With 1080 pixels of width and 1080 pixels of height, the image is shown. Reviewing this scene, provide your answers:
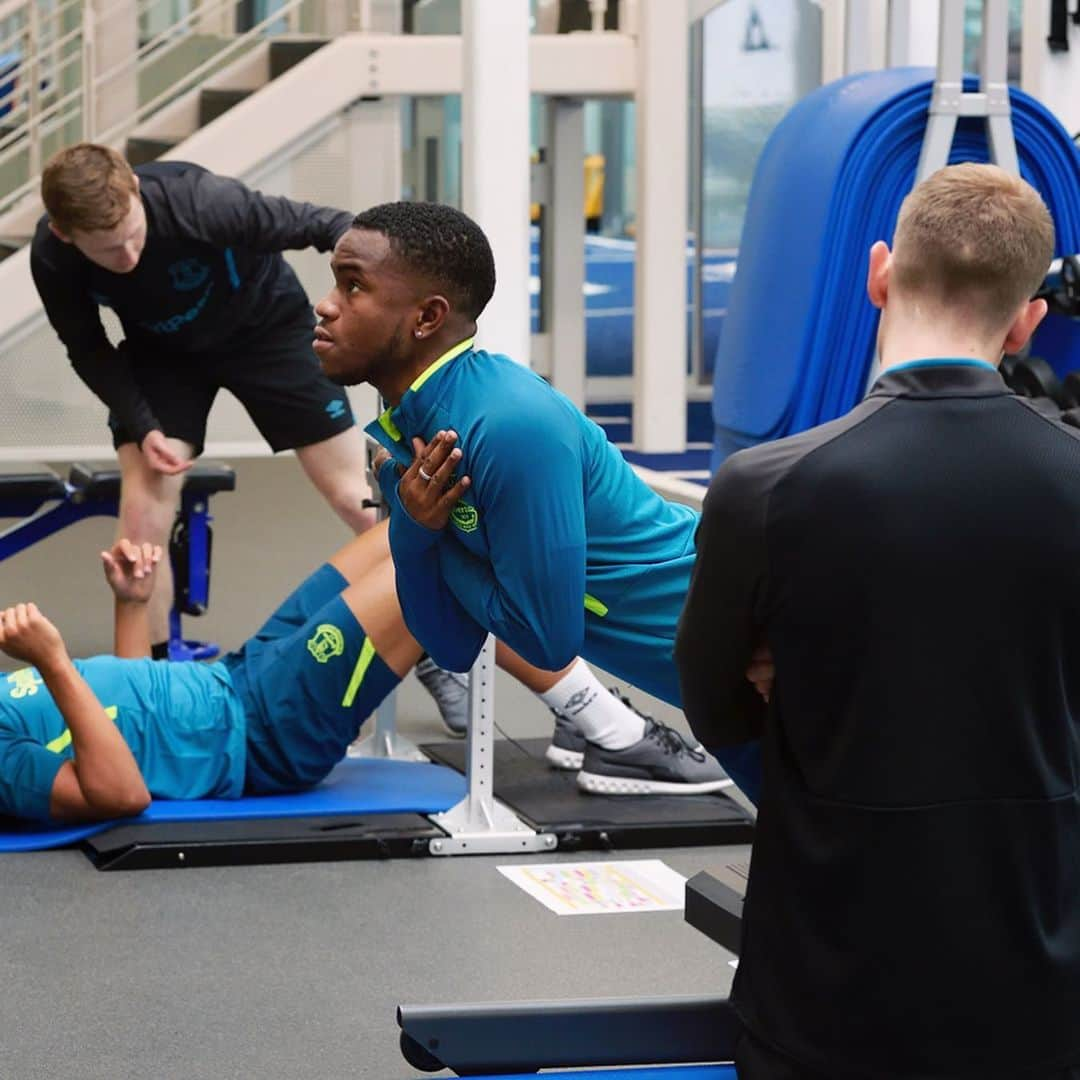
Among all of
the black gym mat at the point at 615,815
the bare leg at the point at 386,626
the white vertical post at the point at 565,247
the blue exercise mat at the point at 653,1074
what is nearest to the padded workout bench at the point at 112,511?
the black gym mat at the point at 615,815

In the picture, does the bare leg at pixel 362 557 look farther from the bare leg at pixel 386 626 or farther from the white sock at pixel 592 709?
the white sock at pixel 592 709

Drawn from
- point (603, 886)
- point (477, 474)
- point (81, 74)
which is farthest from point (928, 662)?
point (81, 74)

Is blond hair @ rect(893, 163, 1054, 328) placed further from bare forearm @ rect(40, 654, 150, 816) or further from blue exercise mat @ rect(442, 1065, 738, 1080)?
bare forearm @ rect(40, 654, 150, 816)

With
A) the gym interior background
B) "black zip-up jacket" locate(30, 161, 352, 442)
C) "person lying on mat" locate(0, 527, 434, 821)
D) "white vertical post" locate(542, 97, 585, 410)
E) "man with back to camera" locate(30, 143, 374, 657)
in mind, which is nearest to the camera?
the gym interior background

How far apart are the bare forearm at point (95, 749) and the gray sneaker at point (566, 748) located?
1.02 meters

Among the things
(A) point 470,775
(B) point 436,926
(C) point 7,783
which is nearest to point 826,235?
(A) point 470,775

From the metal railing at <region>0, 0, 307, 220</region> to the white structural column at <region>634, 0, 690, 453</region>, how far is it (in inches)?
65.5

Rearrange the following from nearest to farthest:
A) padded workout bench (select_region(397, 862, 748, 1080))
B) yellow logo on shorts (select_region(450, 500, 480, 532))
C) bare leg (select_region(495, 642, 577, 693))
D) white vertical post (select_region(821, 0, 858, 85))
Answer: padded workout bench (select_region(397, 862, 748, 1080)), yellow logo on shorts (select_region(450, 500, 480, 532)), bare leg (select_region(495, 642, 577, 693)), white vertical post (select_region(821, 0, 858, 85))

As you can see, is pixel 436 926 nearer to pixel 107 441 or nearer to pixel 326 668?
pixel 326 668

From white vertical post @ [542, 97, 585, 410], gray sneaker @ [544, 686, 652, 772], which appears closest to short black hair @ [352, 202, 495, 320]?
gray sneaker @ [544, 686, 652, 772]

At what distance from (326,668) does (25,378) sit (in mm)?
4104

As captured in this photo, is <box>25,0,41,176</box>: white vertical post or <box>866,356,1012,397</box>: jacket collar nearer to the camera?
<box>866,356,1012,397</box>: jacket collar

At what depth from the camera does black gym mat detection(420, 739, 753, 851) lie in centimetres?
391

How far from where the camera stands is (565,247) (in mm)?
9359
